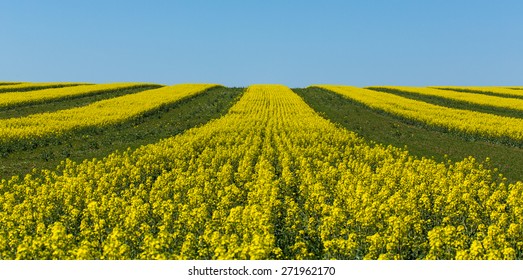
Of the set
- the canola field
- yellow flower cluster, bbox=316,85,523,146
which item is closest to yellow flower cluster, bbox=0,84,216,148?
the canola field

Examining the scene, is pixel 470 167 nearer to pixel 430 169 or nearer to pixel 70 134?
pixel 430 169

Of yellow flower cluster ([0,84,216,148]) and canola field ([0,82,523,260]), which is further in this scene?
yellow flower cluster ([0,84,216,148])

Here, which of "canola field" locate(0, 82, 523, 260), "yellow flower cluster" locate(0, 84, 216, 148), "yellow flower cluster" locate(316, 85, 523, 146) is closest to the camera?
"canola field" locate(0, 82, 523, 260)

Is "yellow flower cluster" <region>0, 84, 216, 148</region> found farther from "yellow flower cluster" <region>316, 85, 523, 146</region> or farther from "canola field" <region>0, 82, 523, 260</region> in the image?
"yellow flower cluster" <region>316, 85, 523, 146</region>

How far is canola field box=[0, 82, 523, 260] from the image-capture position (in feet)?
38.5

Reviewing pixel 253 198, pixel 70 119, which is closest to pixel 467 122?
pixel 253 198

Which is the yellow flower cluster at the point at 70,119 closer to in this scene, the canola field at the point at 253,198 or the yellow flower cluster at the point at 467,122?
the canola field at the point at 253,198

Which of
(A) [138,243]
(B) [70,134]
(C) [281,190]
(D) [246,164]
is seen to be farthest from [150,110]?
(A) [138,243]

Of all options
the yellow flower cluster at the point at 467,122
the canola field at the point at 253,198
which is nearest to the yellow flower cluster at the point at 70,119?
the canola field at the point at 253,198

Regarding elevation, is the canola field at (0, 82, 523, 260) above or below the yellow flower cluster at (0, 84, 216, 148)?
below

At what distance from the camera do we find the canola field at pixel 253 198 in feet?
38.5

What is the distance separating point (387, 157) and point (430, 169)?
4968mm

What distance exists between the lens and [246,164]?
75.4ft

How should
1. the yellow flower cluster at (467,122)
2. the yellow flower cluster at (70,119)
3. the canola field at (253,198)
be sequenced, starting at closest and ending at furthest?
the canola field at (253,198)
the yellow flower cluster at (70,119)
the yellow flower cluster at (467,122)
